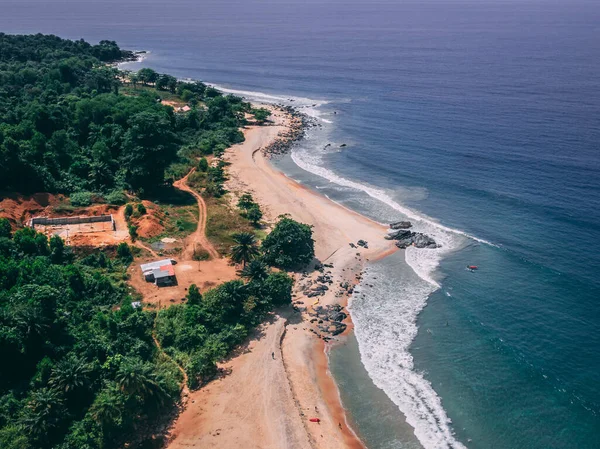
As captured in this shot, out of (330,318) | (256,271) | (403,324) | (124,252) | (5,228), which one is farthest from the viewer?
(124,252)

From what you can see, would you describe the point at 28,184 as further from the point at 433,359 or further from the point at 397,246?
the point at 433,359

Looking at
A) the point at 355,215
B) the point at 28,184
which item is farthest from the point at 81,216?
the point at 355,215

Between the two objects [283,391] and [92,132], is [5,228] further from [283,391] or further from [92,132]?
[92,132]

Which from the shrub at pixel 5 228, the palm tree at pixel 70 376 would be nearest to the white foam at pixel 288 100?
the shrub at pixel 5 228

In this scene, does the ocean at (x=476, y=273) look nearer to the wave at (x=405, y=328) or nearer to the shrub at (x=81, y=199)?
the wave at (x=405, y=328)

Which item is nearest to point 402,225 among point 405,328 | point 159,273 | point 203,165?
point 405,328

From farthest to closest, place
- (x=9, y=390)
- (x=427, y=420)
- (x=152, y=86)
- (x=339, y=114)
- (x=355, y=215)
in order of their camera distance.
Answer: (x=152, y=86), (x=339, y=114), (x=355, y=215), (x=427, y=420), (x=9, y=390)
